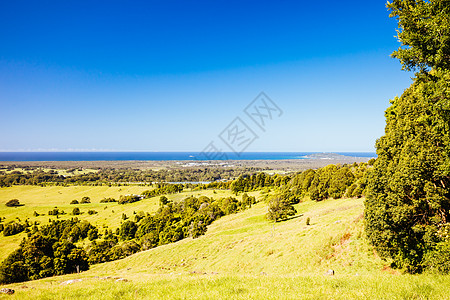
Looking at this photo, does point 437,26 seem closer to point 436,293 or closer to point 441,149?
point 441,149

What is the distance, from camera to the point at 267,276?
13.0 meters

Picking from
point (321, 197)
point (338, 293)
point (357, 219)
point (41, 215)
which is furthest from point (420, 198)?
point (41, 215)

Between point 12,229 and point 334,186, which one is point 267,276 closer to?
point 334,186

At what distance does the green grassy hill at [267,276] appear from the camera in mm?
8781

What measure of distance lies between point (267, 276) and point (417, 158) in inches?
458

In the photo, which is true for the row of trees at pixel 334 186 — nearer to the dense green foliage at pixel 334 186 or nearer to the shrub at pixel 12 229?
the dense green foliage at pixel 334 186

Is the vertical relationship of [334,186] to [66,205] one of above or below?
above

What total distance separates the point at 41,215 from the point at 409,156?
158m

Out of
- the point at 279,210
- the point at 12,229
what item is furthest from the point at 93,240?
the point at 279,210

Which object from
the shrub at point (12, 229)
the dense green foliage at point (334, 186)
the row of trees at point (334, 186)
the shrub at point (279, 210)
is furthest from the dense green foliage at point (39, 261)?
the shrub at point (12, 229)

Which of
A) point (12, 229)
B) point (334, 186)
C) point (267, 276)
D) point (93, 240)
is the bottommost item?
point (93, 240)

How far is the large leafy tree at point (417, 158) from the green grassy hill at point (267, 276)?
107 inches

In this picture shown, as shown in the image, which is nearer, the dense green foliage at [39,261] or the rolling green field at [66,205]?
the dense green foliage at [39,261]

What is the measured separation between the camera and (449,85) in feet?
29.1
